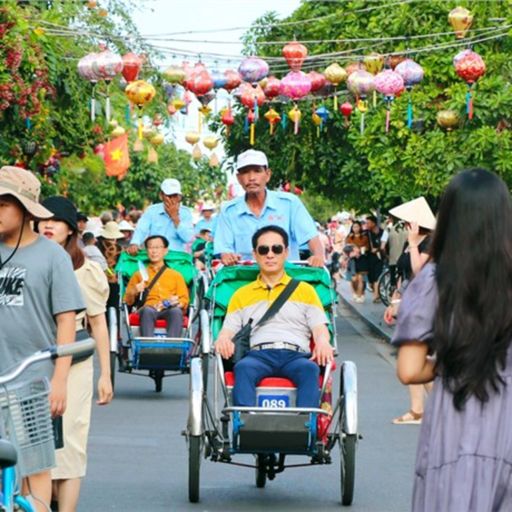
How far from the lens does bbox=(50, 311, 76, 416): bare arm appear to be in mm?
7617

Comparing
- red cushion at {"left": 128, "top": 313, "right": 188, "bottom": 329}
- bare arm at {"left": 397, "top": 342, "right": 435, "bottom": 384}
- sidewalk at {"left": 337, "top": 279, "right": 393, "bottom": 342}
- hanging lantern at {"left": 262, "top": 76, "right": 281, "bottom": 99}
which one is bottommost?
sidewalk at {"left": 337, "top": 279, "right": 393, "bottom": 342}

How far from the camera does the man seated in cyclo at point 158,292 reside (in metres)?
16.8

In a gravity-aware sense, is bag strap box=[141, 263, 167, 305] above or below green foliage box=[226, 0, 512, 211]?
below

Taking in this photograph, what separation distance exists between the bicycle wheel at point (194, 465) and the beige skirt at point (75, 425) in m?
1.87

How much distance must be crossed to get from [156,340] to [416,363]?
1099cm

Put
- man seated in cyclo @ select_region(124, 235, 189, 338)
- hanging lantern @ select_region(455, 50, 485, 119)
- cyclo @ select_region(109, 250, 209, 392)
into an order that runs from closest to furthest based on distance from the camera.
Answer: cyclo @ select_region(109, 250, 209, 392), man seated in cyclo @ select_region(124, 235, 189, 338), hanging lantern @ select_region(455, 50, 485, 119)

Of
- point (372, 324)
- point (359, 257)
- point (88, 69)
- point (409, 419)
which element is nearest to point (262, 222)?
point (409, 419)

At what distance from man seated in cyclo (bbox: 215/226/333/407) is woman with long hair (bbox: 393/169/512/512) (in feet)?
15.2

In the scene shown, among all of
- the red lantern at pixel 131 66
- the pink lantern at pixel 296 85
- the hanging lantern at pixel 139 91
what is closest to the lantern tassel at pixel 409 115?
the pink lantern at pixel 296 85

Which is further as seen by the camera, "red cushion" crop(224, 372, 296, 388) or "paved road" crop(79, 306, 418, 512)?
"paved road" crop(79, 306, 418, 512)

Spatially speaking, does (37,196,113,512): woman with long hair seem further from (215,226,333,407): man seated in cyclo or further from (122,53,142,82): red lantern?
(122,53,142,82): red lantern

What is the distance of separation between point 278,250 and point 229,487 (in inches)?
62.5

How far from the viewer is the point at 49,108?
23.2m

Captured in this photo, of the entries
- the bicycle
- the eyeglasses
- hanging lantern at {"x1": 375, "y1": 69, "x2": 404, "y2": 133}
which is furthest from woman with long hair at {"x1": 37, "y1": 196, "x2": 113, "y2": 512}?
hanging lantern at {"x1": 375, "y1": 69, "x2": 404, "y2": 133}
